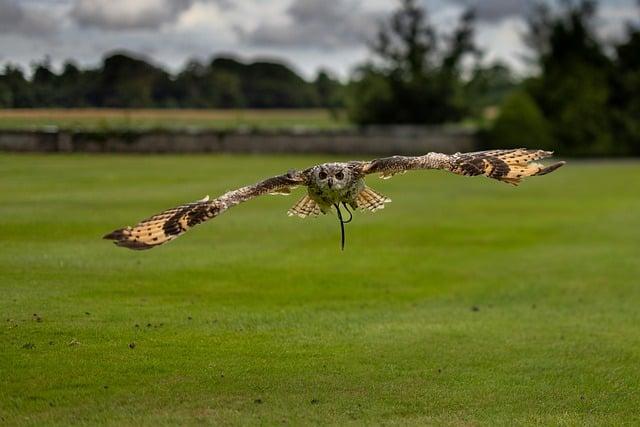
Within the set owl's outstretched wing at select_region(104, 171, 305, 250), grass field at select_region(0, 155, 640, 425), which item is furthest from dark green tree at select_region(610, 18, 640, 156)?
owl's outstretched wing at select_region(104, 171, 305, 250)

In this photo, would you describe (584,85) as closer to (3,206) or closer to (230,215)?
(230,215)

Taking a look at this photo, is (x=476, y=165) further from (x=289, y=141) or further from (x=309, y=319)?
(x=289, y=141)

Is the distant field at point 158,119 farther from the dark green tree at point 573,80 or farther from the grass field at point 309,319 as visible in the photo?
the dark green tree at point 573,80

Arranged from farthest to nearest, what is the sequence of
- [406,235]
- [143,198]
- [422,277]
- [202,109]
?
1. [202,109]
2. [143,198]
3. [406,235]
4. [422,277]

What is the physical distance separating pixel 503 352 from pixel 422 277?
6225 mm

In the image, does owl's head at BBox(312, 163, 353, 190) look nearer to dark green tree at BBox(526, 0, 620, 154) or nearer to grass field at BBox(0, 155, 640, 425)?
grass field at BBox(0, 155, 640, 425)

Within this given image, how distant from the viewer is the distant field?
26047 mm

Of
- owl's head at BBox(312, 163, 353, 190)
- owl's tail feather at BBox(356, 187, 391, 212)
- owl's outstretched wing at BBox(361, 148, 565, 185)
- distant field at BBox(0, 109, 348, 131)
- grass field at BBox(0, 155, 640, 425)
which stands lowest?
grass field at BBox(0, 155, 640, 425)

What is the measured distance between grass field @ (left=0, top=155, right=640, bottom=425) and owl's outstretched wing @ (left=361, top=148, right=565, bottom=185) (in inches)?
107

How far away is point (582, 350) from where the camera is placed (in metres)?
15.0

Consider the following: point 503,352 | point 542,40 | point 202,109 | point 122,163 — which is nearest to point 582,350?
point 503,352

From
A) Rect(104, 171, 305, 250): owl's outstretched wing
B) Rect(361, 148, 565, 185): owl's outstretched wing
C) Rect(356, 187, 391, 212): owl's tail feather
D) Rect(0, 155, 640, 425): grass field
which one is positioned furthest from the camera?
Rect(356, 187, 391, 212): owl's tail feather

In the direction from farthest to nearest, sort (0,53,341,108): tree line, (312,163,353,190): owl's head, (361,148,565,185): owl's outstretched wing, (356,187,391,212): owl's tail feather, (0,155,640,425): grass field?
(0,53,341,108): tree line, (356,187,391,212): owl's tail feather, (312,163,353,190): owl's head, (361,148,565,185): owl's outstretched wing, (0,155,640,425): grass field

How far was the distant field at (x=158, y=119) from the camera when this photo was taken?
2605 centimetres
